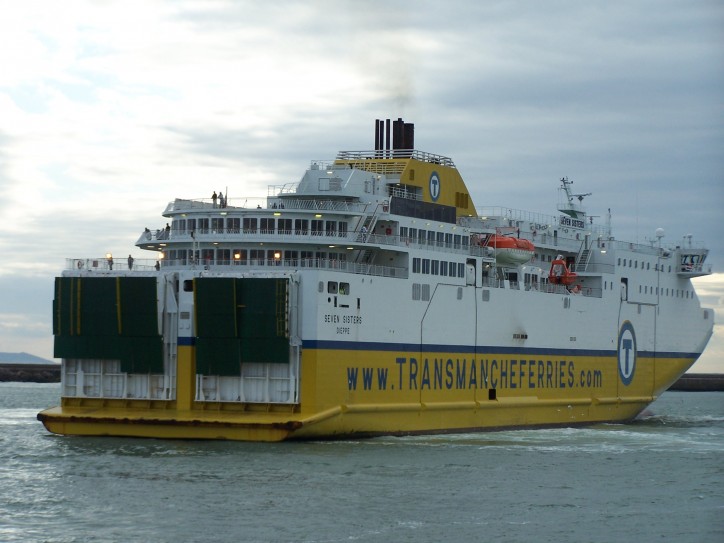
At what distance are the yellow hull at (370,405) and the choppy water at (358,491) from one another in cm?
54

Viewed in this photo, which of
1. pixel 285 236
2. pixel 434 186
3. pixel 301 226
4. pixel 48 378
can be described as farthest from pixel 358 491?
pixel 48 378

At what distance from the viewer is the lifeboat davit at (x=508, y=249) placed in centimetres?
4519

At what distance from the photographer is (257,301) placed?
3566cm

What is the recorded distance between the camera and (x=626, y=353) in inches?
2010

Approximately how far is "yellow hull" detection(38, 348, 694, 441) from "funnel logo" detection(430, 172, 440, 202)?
6.31m

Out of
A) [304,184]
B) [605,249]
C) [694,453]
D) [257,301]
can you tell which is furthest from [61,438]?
[605,249]

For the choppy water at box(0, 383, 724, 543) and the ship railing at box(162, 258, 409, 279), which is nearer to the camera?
the choppy water at box(0, 383, 724, 543)

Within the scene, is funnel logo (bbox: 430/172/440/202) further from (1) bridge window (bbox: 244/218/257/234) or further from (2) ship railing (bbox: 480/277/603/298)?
(1) bridge window (bbox: 244/218/257/234)

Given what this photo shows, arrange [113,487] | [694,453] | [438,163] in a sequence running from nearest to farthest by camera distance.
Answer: [113,487]
[694,453]
[438,163]

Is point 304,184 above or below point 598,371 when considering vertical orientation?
above

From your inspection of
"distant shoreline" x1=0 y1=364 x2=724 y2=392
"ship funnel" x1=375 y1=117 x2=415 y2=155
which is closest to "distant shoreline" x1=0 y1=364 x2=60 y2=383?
"distant shoreline" x1=0 y1=364 x2=724 y2=392

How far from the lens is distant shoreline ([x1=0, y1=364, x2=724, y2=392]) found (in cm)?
10212

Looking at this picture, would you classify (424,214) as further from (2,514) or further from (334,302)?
(2,514)

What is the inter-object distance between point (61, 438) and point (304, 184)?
11.3m
